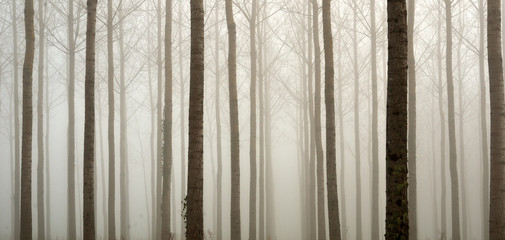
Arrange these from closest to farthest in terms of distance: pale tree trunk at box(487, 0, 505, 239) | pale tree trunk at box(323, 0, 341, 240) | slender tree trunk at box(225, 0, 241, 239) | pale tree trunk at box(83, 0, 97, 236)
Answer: pale tree trunk at box(487, 0, 505, 239) → pale tree trunk at box(83, 0, 97, 236) → pale tree trunk at box(323, 0, 341, 240) → slender tree trunk at box(225, 0, 241, 239)

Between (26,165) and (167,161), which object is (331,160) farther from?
(26,165)

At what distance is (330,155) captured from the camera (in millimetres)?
11578

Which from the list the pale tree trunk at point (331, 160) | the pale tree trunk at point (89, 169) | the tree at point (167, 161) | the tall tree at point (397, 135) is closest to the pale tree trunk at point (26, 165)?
the pale tree trunk at point (89, 169)

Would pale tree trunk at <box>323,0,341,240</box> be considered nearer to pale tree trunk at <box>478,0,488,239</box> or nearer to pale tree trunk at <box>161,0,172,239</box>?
pale tree trunk at <box>161,0,172,239</box>

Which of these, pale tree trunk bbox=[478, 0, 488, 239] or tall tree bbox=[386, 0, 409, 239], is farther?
pale tree trunk bbox=[478, 0, 488, 239]

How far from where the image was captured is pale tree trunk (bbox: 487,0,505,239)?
964cm

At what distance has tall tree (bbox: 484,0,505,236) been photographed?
380 inches

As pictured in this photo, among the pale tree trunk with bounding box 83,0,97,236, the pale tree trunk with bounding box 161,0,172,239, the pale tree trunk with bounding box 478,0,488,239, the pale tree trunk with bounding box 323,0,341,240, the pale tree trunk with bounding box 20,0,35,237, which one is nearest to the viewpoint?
the pale tree trunk with bounding box 83,0,97,236

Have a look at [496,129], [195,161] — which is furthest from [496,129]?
[195,161]

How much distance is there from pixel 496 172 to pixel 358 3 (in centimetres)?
944

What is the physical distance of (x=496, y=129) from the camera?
32.3ft

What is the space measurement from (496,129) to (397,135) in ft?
12.7

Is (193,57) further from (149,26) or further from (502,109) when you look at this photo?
(149,26)

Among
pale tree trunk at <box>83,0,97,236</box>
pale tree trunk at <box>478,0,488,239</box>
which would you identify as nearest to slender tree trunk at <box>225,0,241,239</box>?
pale tree trunk at <box>83,0,97,236</box>
